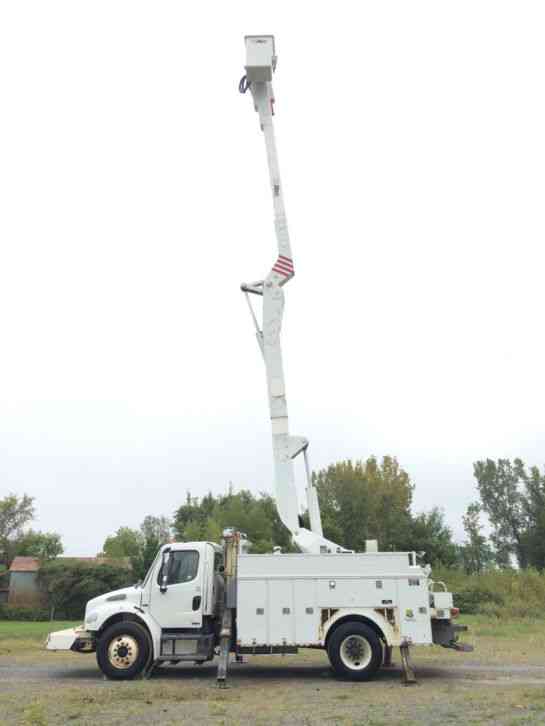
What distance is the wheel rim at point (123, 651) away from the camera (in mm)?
12211

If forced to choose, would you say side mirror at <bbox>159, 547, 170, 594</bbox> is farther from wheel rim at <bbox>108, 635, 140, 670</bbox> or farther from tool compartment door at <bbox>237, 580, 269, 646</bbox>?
tool compartment door at <bbox>237, 580, 269, 646</bbox>

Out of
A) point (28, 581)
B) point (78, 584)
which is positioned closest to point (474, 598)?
point (78, 584)

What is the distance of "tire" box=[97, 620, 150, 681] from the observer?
12.2 metres

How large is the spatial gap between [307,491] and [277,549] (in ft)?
5.86

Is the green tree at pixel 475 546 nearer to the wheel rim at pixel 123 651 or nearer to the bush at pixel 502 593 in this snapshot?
the bush at pixel 502 593

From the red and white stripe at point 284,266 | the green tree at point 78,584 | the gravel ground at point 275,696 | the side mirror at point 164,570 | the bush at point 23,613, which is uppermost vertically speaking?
the red and white stripe at point 284,266

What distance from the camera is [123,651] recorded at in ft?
40.2

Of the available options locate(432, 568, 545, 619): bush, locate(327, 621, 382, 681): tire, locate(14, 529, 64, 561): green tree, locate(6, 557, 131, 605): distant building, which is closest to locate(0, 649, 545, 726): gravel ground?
locate(327, 621, 382, 681): tire

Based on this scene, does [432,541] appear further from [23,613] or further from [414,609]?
[414,609]

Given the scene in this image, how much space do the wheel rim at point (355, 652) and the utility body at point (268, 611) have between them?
0.7 inches

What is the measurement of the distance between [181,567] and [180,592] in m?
0.46

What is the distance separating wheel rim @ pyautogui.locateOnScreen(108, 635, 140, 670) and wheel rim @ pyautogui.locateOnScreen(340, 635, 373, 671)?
3752 mm

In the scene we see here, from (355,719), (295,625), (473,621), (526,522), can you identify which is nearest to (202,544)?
(295,625)

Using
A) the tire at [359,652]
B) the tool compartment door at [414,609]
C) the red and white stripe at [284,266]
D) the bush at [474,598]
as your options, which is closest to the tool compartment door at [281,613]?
the tire at [359,652]
